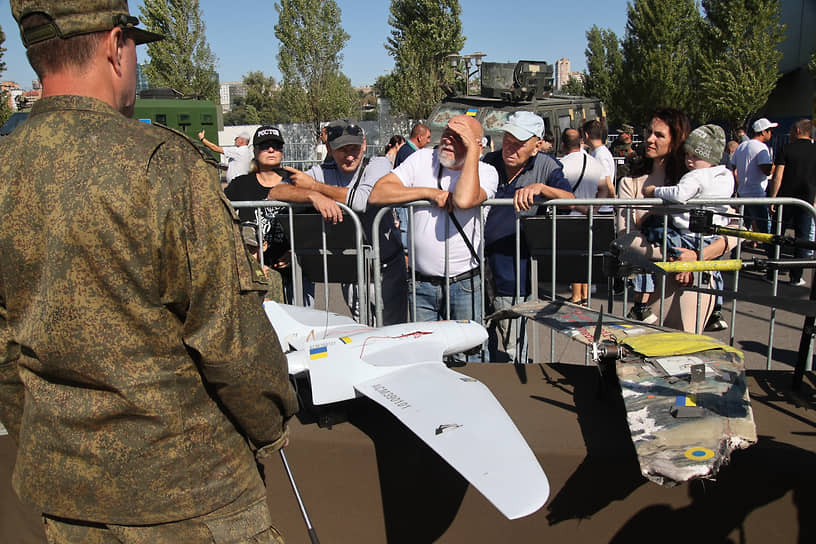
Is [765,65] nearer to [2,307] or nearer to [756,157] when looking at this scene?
[756,157]

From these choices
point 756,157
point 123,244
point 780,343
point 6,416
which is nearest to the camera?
point 123,244

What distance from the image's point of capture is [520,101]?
1125 centimetres

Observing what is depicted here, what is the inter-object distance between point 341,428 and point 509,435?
907mm

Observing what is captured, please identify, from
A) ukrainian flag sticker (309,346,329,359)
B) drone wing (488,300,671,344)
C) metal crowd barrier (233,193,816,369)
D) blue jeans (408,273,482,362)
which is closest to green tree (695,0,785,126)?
metal crowd barrier (233,193,816,369)

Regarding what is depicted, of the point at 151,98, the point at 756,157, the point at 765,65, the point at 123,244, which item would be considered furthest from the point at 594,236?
the point at 765,65

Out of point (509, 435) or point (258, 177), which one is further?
point (258, 177)

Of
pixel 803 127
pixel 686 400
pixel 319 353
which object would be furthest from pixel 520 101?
pixel 686 400

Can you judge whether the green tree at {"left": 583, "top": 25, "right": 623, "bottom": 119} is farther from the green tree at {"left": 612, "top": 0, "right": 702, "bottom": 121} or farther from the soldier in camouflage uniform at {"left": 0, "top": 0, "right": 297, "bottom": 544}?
the soldier in camouflage uniform at {"left": 0, "top": 0, "right": 297, "bottom": 544}

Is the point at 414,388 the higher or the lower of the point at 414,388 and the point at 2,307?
the lower

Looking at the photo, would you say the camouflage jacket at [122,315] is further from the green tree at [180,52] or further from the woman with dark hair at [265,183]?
the green tree at [180,52]

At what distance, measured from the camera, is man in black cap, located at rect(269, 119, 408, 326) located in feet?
13.4

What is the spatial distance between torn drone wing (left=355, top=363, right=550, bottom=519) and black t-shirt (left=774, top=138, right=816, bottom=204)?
7.11 meters

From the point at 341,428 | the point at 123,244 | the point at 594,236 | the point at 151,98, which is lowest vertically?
the point at 341,428

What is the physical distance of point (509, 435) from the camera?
2.08 metres
